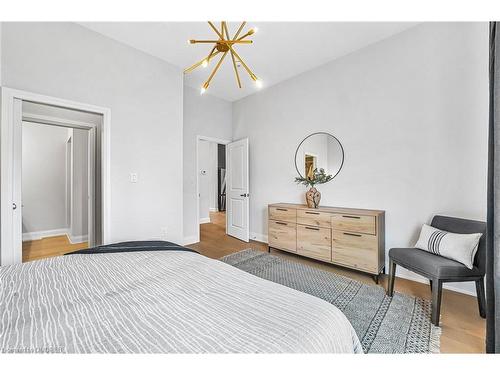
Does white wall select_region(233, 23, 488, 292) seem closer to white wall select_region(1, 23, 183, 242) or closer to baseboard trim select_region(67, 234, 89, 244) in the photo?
white wall select_region(1, 23, 183, 242)

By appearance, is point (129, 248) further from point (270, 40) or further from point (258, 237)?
point (258, 237)

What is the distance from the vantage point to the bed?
625 mm

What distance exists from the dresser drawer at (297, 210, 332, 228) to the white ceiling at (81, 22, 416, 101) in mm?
2127

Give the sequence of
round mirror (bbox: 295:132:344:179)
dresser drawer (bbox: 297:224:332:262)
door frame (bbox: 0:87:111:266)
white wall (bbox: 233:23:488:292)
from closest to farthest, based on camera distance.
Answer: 1. door frame (bbox: 0:87:111:266)
2. white wall (bbox: 233:23:488:292)
3. dresser drawer (bbox: 297:224:332:262)
4. round mirror (bbox: 295:132:344:179)

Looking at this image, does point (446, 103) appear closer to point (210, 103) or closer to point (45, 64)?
point (210, 103)

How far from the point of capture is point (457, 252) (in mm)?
1728

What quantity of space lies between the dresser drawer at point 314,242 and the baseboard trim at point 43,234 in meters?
4.68

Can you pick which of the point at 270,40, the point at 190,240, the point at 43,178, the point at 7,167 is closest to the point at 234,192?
the point at 190,240

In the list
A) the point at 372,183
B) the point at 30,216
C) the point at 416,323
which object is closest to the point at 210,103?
the point at 372,183

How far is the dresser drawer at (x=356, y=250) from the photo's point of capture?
2.38m

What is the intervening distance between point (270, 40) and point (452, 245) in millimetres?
2801

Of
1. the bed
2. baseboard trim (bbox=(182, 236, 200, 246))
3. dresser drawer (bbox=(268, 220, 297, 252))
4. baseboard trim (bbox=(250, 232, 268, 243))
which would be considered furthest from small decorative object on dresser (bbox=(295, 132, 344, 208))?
the bed

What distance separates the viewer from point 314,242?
9.42 ft

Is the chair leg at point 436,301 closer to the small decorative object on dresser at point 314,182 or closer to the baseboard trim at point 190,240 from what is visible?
the small decorative object on dresser at point 314,182
